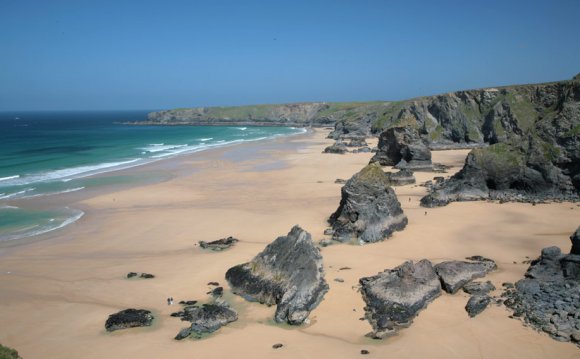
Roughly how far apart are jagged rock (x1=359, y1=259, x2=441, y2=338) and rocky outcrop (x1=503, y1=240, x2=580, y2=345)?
2.23 metres

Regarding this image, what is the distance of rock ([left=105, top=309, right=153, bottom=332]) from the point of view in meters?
12.6

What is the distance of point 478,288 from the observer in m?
13.4

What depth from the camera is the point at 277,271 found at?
14.2 metres

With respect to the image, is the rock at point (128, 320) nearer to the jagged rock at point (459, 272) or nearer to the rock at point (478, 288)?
the jagged rock at point (459, 272)

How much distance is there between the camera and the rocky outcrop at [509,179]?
25.1 metres

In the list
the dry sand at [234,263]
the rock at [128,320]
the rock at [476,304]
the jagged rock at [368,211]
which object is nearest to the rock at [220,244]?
the dry sand at [234,263]

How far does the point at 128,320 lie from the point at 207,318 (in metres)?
2.37

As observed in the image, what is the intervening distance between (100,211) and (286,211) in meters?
11.9

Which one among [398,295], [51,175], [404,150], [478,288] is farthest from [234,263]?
[51,175]

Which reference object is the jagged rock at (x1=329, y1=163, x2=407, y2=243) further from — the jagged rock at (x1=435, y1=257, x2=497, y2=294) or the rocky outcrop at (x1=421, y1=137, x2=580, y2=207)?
the rocky outcrop at (x1=421, y1=137, x2=580, y2=207)

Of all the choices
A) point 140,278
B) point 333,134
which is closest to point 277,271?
point 140,278

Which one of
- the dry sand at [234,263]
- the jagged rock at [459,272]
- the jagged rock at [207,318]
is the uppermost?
the jagged rock at [459,272]

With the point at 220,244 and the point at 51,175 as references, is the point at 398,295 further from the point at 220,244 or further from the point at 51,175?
the point at 51,175

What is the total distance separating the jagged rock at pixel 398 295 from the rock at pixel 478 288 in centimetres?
94
